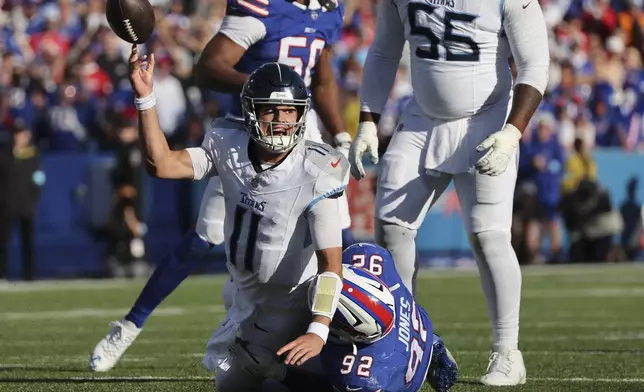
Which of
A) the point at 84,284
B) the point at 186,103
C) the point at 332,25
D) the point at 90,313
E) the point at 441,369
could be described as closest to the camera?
the point at 441,369

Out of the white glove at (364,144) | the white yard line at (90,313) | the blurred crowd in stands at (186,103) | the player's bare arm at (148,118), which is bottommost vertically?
the blurred crowd in stands at (186,103)

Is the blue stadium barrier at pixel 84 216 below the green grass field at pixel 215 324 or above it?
below

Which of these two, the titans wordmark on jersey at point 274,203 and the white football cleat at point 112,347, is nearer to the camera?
the titans wordmark on jersey at point 274,203

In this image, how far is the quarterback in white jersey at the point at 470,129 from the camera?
5.60m

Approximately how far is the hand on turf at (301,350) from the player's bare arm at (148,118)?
0.71 metres

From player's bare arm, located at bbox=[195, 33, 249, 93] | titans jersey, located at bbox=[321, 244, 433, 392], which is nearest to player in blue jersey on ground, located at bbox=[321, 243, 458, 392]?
titans jersey, located at bbox=[321, 244, 433, 392]

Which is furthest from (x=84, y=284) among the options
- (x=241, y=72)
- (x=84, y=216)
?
(x=241, y=72)

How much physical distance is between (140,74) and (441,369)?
5.15ft

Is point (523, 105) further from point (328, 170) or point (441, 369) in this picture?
point (328, 170)

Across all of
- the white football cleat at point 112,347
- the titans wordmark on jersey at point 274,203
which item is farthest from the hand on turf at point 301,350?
the white football cleat at point 112,347

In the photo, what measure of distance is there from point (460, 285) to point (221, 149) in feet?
23.7

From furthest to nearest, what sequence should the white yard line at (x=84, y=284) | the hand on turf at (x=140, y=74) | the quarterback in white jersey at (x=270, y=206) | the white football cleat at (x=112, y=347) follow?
1. the white yard line at (x=84, y=284)
2. the white football cleat at (x=112, y=347)
3. the quarterback in white jersey at (x=270, y=206)
4. the hand on turf at (x=140, y=74)

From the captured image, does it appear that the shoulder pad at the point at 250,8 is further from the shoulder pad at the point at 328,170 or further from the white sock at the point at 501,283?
the shoulder pad at the point at 328,170

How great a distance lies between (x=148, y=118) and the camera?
439 centimetres
